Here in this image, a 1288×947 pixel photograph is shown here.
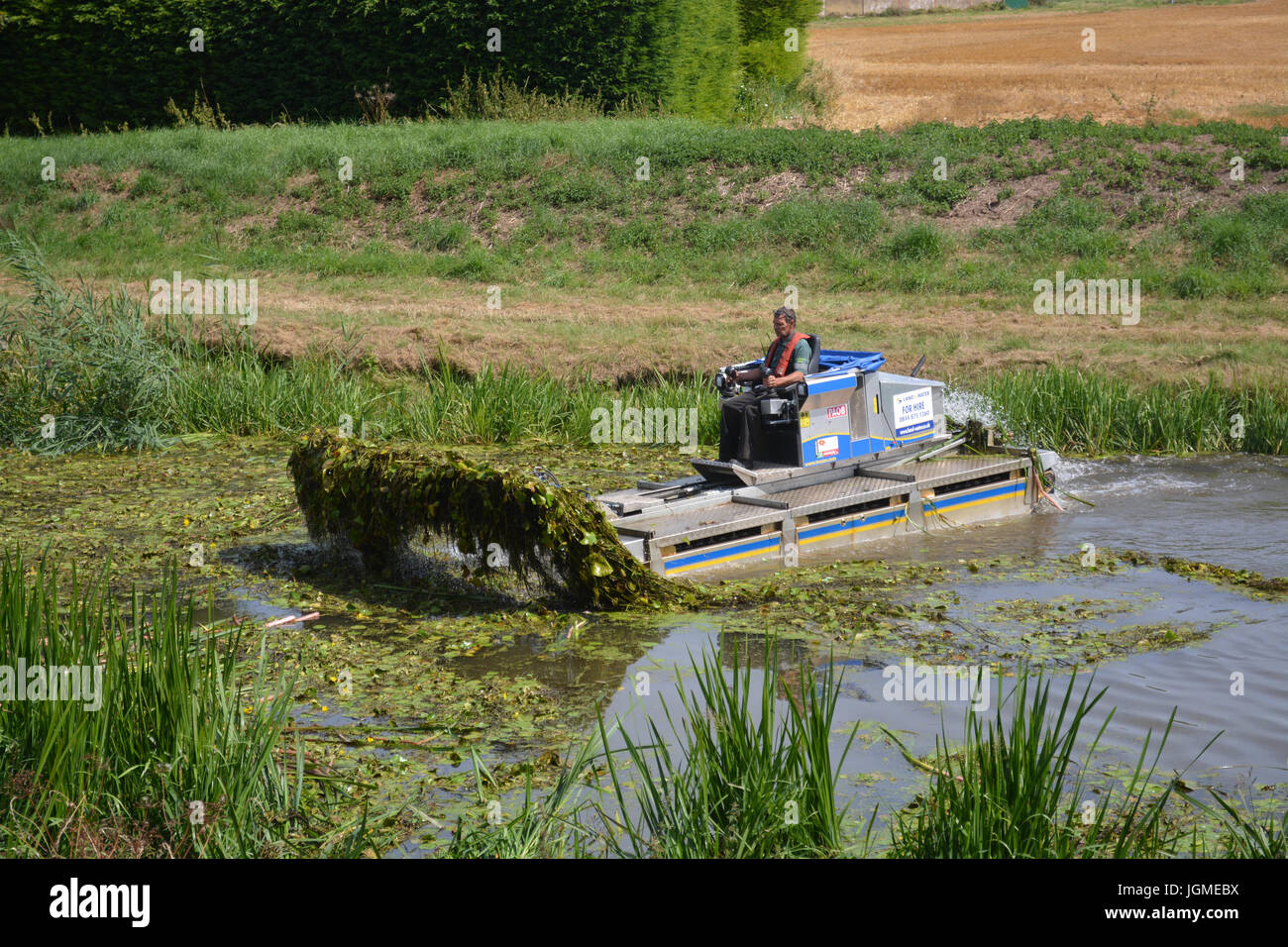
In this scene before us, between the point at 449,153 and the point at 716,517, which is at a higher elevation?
the point at 449,153

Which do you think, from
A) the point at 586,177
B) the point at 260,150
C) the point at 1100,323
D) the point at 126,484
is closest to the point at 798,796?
the point at 126,484

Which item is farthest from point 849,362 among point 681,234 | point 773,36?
point 773,36

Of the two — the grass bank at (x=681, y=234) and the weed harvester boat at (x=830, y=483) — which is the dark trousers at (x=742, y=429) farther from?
the grass bank at (x=681, y=234)

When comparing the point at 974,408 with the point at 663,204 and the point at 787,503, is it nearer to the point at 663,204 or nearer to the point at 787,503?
the point at 787,503

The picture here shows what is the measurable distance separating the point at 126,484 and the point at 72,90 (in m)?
18.9

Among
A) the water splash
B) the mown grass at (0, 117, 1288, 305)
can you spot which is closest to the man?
the water splash

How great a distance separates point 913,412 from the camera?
12250 mm

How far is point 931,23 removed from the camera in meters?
54.3

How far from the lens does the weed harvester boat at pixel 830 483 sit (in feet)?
33.6

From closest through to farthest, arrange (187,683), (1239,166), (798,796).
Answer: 1. (798,796)
2. (187,683)
3. (1239,166)

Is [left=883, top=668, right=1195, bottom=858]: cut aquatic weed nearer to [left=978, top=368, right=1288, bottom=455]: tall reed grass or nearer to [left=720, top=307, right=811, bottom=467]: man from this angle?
[left=720, top=307, right=811, bottom=467]: man

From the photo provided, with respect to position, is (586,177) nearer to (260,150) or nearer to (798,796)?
(260,150)

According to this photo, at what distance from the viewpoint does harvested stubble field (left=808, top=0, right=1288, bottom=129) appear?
29.6m

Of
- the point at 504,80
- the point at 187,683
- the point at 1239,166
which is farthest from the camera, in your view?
the point at 504,80
